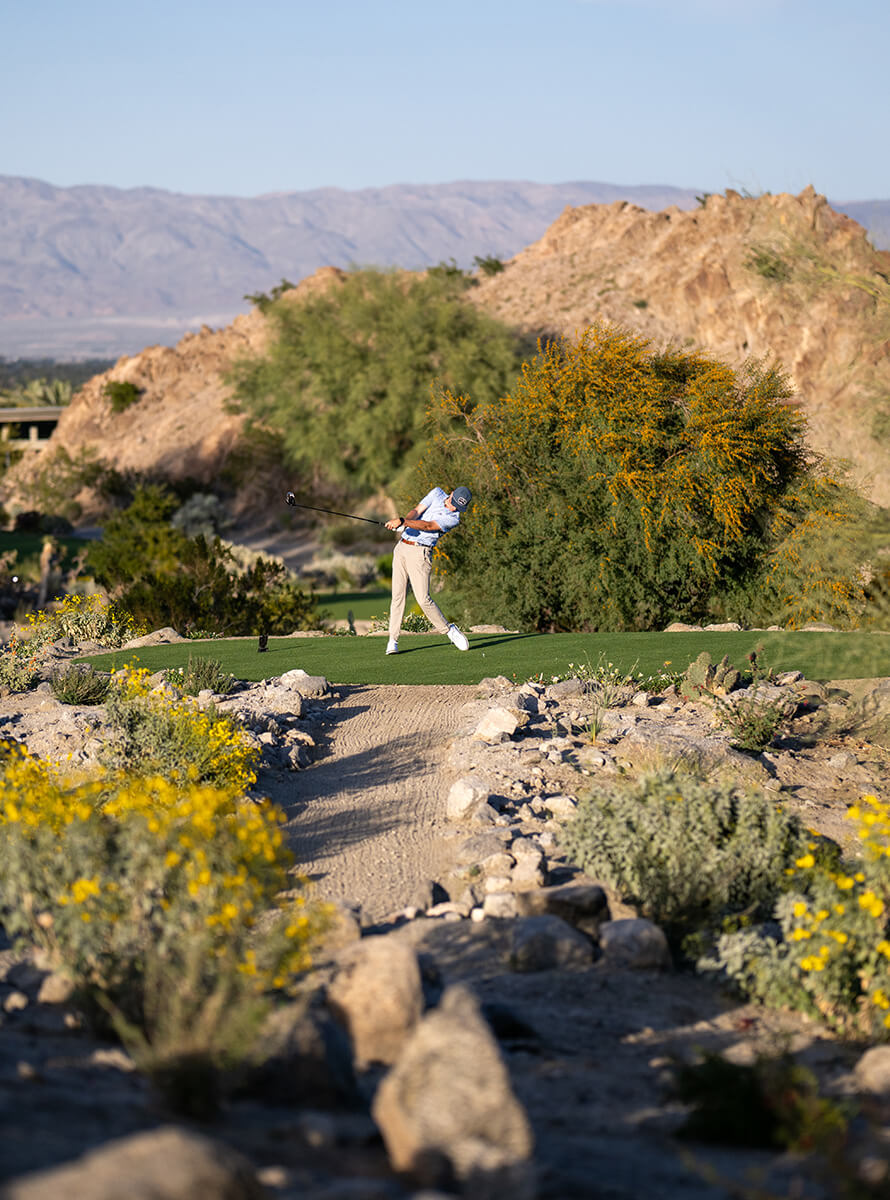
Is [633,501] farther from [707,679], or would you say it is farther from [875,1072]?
[875,1072]

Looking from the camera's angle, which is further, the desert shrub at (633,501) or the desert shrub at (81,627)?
the desert shrub at (633,501)

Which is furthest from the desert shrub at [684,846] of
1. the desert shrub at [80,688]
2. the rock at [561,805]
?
the desert shrub at [80,688]

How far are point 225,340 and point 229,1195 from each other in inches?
2660

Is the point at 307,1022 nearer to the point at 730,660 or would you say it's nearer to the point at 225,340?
the point at 730,660

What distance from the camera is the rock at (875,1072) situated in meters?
4.79

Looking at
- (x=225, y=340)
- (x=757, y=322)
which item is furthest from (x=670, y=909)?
(x=225, y=340)

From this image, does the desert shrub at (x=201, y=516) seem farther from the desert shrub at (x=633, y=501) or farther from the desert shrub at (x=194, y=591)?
the desert shrub at (x=633, y=501)

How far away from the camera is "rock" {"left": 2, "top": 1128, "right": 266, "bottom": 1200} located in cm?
294

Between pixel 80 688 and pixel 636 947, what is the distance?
759cm

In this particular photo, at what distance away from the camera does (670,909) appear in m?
6.91

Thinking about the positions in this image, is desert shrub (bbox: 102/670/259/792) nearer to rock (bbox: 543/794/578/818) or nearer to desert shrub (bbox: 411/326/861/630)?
rock (bbox: 543/794/578/818)

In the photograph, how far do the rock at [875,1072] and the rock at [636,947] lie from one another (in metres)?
1.49

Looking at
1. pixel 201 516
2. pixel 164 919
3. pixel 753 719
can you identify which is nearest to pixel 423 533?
pixel 753 719

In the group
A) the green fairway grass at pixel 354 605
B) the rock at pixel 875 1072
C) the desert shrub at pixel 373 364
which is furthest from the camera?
the desert shrub at pixel 373 364
